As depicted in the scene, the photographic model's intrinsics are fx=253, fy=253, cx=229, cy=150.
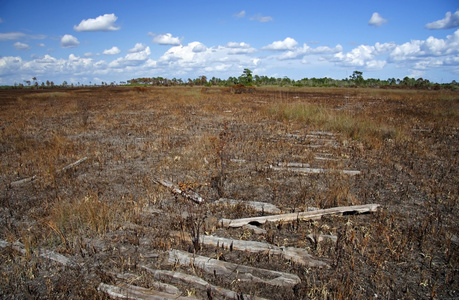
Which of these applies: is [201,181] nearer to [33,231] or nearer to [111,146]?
[33,231]

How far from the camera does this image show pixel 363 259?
3.39 m

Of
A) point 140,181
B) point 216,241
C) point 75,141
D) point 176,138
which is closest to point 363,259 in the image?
point 216,241

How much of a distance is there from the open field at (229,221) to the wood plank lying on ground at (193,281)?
0.05 feet

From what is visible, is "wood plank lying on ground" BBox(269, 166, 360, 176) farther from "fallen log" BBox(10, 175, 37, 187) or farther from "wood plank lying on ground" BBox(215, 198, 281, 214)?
"fallen log" BBox(10, 175, 37, 187)

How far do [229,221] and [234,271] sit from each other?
44.7 inches

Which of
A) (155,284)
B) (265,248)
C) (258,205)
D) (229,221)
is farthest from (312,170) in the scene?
(155,284)

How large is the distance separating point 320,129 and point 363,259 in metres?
9.03

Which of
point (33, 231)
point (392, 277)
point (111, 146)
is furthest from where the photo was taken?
point (111, 146)

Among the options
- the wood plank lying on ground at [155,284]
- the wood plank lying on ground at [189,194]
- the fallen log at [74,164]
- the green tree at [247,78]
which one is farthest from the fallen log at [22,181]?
the green tree at [247,78]

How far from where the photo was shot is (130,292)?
278cm

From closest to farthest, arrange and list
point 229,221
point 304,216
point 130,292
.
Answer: point 130,292
point 229,221
point 304,216

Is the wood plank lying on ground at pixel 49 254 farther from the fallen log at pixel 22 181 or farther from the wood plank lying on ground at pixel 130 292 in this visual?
the fallen log at pixel 22 181

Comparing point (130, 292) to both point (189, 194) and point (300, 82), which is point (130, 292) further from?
point (300, 82)

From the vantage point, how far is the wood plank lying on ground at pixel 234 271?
2.99 meters
